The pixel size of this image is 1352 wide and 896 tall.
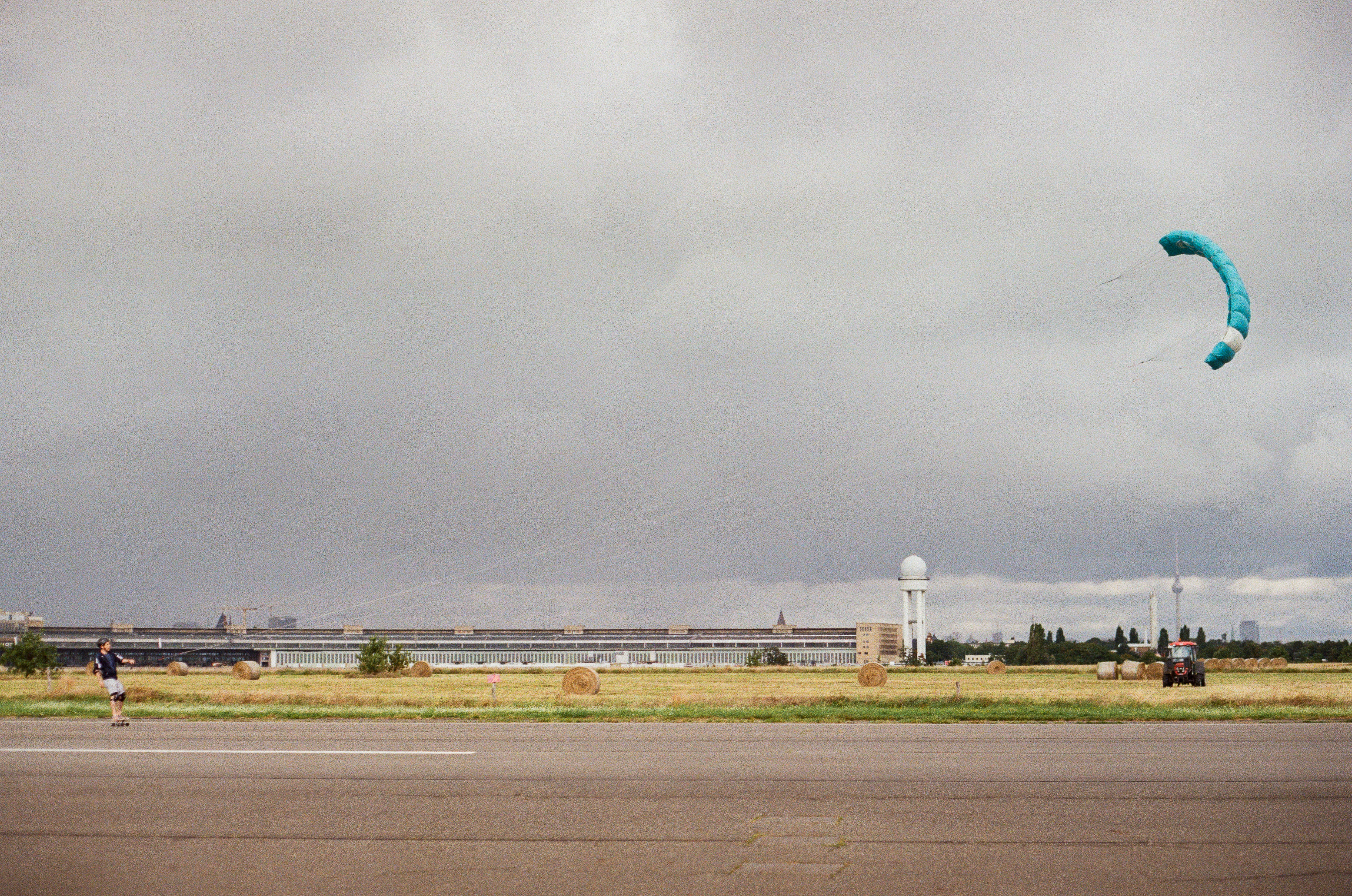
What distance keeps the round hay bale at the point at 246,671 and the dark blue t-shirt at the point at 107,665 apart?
54624 mm

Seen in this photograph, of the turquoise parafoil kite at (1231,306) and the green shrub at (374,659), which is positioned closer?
the turquoise parafoil kite at (1231,306)

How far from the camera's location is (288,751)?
14688 millimetres

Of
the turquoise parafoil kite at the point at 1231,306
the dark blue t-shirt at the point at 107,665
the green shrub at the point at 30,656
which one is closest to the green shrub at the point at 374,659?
the green shrub at the point at 30,656

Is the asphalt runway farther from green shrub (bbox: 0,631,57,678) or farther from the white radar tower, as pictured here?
the white radar tower

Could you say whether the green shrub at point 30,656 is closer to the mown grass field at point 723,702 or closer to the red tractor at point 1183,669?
the mown grass field at point 723,702

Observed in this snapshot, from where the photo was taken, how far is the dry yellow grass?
1236 inches

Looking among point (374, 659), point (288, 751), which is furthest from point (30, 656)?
point (288, 751)

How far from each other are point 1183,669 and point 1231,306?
27.5m

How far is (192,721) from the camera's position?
2169 centimetres

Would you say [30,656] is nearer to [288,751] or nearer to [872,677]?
[872,677]

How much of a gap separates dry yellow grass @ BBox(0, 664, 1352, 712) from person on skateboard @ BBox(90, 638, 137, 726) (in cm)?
645

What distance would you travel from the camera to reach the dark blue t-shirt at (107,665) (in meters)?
22.4

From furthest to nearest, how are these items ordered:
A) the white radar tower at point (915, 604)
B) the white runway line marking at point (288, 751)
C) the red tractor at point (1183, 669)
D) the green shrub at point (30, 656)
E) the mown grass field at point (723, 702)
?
the white radar tower at point (915, 604) → the green shrub at point (30, 656) → the red tractor at point (1183, 669) → the mown grass field at point (723, 702) → the white runway line marking at point (288, 751)

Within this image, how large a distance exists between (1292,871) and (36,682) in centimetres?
7215
